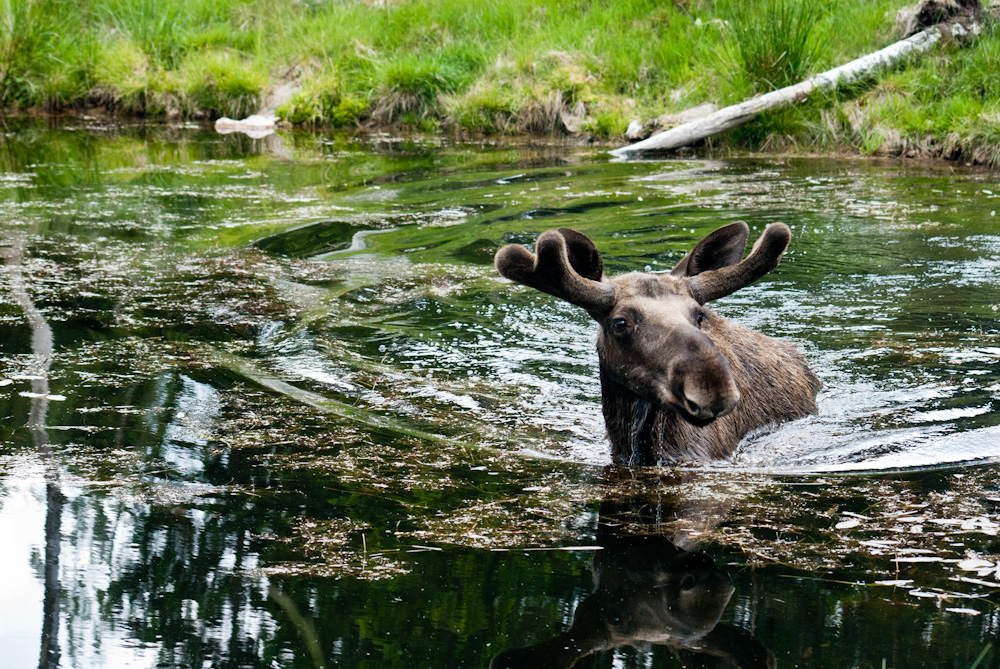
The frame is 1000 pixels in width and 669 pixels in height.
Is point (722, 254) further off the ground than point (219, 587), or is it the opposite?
point (722, 254)

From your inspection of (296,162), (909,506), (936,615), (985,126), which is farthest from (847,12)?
(936,615)

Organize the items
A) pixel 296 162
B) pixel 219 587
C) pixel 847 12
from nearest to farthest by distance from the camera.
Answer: pixel 219 587, pixel 296 162, pixel 847 12

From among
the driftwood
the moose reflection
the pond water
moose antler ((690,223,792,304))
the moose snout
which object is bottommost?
the moose reflection

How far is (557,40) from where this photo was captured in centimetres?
1986

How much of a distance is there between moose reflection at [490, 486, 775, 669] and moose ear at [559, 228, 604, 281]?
158 cm

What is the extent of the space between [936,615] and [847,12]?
53.4 ft

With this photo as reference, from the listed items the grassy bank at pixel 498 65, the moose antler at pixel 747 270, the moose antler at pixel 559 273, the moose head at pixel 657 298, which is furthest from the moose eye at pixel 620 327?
the grassy bank at pixel 498 65

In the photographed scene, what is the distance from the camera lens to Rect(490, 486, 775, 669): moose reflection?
3168 mm

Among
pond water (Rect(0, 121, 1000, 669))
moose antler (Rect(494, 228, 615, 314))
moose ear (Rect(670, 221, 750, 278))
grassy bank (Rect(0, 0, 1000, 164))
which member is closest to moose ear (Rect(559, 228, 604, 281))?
moose antler (Rect(494, 228, 615, 314))

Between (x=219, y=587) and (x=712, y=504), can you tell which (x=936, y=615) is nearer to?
(x=712, y=504)

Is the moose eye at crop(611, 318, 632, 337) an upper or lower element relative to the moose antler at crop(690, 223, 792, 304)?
lower

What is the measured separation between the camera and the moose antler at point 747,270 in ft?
17.0

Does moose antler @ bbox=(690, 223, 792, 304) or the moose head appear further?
moose antler @ bbox=(690, 223, 792, 304)

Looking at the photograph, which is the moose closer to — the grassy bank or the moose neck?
the moose neck
